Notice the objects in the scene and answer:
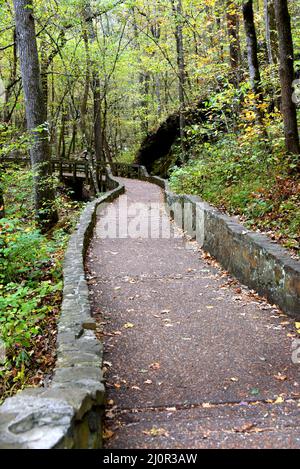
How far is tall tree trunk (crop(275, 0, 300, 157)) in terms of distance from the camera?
25.6 ft

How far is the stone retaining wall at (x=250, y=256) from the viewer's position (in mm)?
5512

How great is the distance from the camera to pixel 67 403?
2.66m

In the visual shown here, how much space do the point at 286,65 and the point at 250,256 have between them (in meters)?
4.02

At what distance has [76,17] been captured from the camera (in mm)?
17281

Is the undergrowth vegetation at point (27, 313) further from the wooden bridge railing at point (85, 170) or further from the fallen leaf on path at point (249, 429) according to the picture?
the wooden bridge railing at point (85, 170)

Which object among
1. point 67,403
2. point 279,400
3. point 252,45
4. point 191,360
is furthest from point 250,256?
point 252,45

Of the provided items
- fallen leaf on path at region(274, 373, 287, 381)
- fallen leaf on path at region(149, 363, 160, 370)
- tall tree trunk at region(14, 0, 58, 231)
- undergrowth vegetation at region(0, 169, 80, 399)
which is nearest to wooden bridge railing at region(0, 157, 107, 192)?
tall tree trunk at region(14, 0, 58, 231)

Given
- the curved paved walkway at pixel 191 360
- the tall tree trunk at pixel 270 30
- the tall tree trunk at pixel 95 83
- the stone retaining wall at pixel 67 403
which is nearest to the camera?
the stone retaining wall at pixel 67 403

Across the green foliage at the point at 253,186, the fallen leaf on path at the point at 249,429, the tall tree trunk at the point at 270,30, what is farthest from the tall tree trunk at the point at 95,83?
the fallen leaf on path at the point at 249,429

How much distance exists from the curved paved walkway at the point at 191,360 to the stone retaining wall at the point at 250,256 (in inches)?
9.0

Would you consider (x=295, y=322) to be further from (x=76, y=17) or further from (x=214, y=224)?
(x=76, y=17)

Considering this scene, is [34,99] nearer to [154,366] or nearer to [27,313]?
[27,313]
